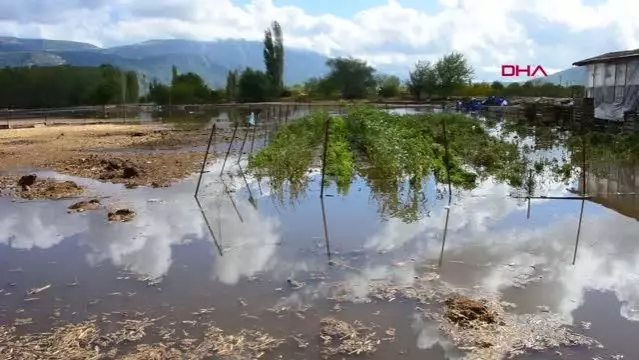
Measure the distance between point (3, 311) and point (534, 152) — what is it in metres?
15.5

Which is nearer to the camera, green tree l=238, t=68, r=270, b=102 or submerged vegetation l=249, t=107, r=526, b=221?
submerged vegetation l=249, t=107, r=526, b=221

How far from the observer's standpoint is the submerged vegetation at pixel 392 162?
1313 cm

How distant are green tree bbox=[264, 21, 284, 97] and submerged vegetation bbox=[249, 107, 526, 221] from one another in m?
52.8

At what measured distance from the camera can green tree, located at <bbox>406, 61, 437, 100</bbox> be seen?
222 ft

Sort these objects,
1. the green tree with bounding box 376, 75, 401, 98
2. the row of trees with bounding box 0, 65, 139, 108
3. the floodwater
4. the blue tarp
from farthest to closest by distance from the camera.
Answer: the green tree with bounding box 376, 75, 401, 98
the row of trees with bounding box 0, 65, 139, 108
the blue tarp
the floodwater

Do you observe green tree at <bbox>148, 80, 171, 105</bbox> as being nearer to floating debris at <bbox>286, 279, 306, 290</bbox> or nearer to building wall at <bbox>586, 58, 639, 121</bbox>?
building wall at <bbox>586, 58, 639, 121</bbox>

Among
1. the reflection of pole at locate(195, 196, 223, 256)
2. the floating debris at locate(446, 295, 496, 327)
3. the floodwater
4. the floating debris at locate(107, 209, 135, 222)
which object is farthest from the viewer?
the floating debris at locate(107, 209, 135, 222)

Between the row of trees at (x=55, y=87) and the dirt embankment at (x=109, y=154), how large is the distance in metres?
36.8

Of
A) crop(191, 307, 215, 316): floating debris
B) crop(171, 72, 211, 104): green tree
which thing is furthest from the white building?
crop(171, 72, 211, 104): green tree

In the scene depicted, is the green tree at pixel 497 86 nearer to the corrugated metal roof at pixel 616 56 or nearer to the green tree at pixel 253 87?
the green tree at pixel 253 87

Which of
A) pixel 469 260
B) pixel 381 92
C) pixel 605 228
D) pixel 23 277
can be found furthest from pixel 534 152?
pixel 381 92

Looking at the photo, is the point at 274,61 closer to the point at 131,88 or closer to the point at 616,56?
the point at 131,88

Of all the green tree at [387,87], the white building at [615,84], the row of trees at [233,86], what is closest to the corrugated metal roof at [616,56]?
the white building at [615,84]

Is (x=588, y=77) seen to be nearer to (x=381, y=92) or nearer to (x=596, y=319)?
(x=596, y=319)
